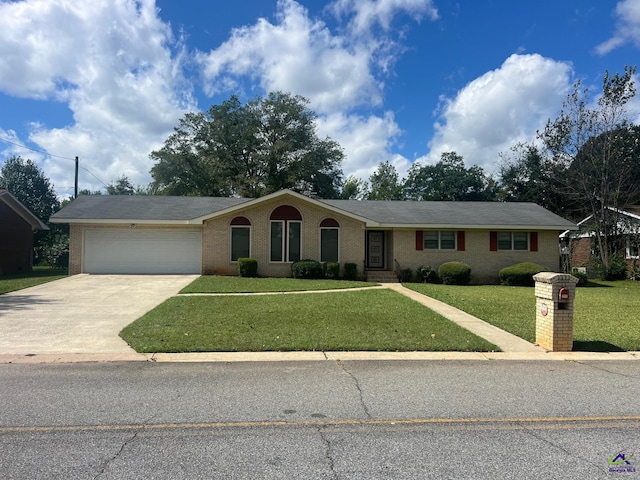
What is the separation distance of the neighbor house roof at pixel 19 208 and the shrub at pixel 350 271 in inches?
726

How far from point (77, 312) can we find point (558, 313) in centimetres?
1059

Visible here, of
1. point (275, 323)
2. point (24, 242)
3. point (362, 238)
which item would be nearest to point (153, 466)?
point (275, 323)

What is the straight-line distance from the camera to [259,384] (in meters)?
5.84

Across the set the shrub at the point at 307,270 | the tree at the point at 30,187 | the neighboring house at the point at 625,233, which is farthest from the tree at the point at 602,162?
the tree at the point at 30,187

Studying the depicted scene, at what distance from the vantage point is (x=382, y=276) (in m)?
21.8

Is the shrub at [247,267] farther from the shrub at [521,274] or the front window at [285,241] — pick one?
the shrub at [521,274]

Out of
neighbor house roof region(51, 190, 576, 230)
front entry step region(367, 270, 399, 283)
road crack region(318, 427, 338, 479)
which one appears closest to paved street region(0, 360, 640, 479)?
road crack region(318, 427, 338, 479)

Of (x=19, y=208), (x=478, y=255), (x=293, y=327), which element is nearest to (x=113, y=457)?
(x=293, y=327)

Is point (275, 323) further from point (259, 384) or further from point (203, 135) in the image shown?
point (203, 135)

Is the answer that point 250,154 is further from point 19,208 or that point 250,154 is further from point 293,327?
point 293,327

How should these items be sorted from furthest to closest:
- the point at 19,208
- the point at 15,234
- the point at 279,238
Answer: the point at 19,208
the point at 15,234
the point at 279,238

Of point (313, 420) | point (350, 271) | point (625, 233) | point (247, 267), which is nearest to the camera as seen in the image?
point (313, 420)

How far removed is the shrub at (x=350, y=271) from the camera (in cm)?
2116

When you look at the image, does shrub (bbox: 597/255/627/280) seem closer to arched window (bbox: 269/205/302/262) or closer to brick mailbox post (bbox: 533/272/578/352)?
arched window (bbox: 269/205/302/262)
